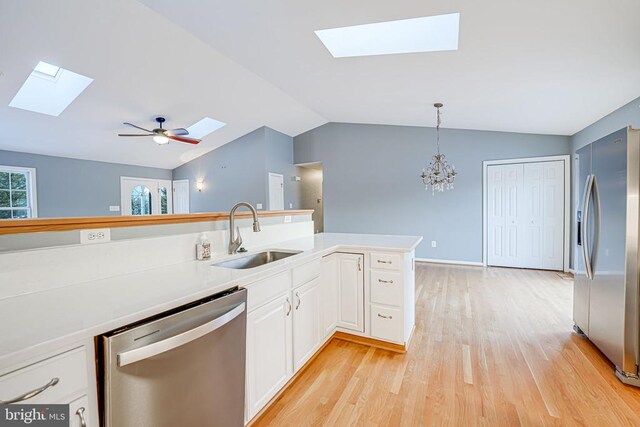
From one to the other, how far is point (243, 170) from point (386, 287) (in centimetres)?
530

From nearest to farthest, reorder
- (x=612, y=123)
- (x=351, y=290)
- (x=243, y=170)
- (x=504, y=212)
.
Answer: (x=351, y=290)
(x=612, y=123)
(x=504, y=212)
(x=243, y=170)

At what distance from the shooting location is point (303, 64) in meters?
3.43

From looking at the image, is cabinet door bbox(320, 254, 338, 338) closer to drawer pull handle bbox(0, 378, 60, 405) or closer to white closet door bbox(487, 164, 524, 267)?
drawer pull handle bbox(0, 378, 60, 405)

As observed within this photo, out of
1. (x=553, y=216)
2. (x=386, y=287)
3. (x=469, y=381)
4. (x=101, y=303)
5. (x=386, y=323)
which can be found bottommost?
(x=469, y=381)

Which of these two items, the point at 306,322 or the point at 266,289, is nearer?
the point at 266,289

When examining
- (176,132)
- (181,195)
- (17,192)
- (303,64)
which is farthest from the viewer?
(181,195)

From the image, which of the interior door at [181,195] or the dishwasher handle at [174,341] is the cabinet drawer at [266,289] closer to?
the dishwasher handle at [174,341]

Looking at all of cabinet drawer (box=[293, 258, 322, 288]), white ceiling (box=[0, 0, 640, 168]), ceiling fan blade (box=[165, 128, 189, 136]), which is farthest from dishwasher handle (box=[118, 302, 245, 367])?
ceiling fan blade (box=[165, 128, 189, 136])

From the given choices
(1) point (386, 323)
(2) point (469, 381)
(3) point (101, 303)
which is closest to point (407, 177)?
(1) point (386, 323)

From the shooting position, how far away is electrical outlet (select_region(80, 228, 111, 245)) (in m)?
1.30

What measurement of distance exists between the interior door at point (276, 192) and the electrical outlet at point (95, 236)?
5139mm

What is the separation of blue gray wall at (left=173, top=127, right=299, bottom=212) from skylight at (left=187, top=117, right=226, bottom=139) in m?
0.74

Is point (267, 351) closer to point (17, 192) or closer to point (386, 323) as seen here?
point (386, 323)

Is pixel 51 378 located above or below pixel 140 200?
below
